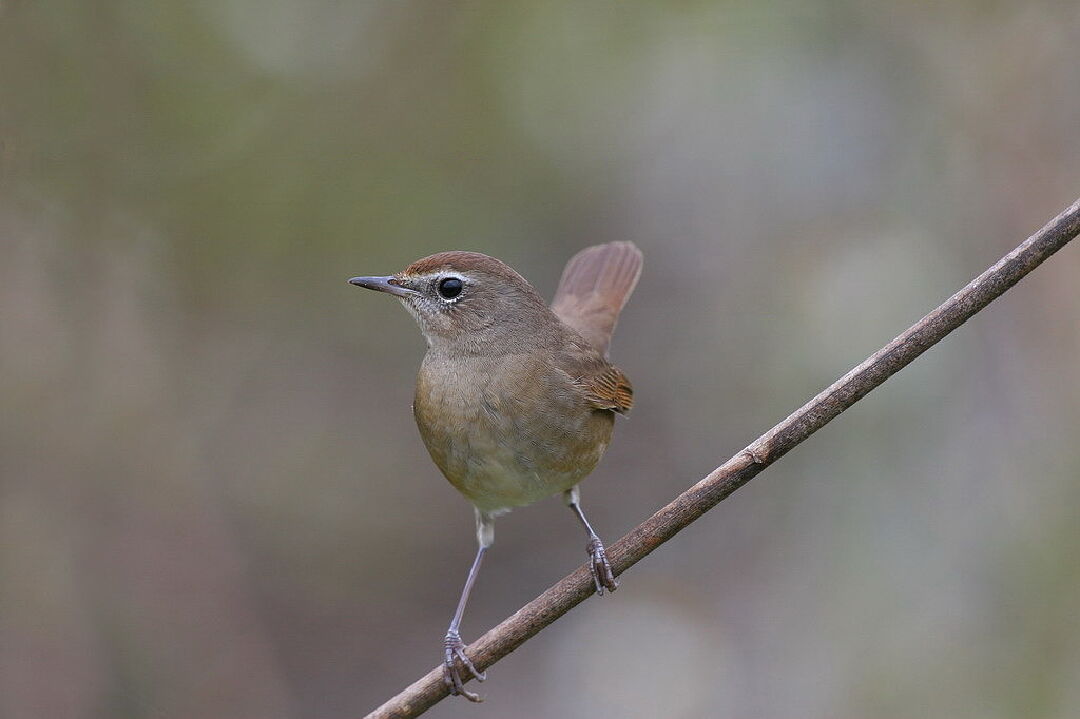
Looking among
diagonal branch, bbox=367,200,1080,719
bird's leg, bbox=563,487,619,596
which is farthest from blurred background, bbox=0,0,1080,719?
diagonal branch, bbox=367,200,1080,719

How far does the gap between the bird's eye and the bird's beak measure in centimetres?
11

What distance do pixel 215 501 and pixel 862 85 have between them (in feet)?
15.9

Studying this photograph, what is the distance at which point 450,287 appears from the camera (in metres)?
4.70

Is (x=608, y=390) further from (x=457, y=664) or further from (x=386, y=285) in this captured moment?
(x=457, y=664)

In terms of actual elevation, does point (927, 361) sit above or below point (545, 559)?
above

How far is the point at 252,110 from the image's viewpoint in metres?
6.92

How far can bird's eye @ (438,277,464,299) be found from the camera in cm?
467

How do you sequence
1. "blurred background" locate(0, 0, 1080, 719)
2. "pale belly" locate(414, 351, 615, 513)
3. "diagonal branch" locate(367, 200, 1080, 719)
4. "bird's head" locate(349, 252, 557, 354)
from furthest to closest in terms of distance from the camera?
"blurred background" locate(0, 0, 1080, 719), "bird's head" locate(349, 252, 557, 354), "pale belly" locate(414, 351, 615, 513), "diagonal branch" locate(367, 200, 1080, 719)

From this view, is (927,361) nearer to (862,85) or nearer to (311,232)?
(862,85)

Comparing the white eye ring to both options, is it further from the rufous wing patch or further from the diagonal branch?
the diagonal branch

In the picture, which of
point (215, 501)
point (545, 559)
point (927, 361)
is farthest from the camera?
point (545, 559)

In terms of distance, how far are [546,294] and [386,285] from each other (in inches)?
150

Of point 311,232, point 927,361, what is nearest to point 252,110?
point 311,232

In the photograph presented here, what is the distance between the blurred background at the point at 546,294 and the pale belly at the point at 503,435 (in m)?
1.89
